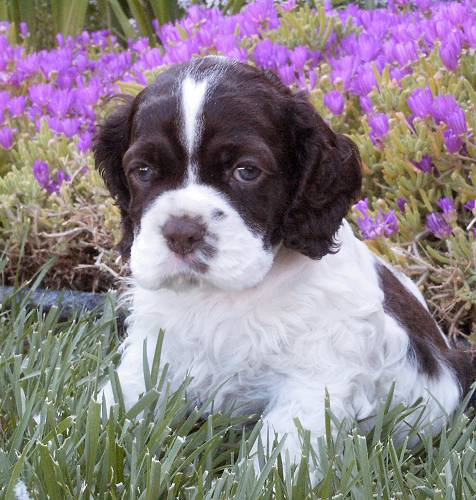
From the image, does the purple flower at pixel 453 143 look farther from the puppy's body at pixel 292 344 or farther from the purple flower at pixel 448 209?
the puppy's body at pixel 292 344

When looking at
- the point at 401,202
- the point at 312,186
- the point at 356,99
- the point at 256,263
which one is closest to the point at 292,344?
the point at 256,263

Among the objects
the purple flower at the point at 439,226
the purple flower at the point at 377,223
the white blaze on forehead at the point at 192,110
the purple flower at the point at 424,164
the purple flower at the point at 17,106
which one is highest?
the white blaze on forehead at the point at 192,110

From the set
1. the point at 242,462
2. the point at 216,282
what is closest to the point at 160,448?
the point at 242,462

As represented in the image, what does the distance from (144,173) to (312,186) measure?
20.1 inches

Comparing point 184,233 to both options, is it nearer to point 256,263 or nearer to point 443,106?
point 256,263

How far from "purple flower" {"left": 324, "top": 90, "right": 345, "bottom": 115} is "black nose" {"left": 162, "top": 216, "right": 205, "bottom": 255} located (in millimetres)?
1844

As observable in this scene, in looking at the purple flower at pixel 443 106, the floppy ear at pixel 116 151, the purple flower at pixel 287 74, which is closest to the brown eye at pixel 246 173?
the floppy ear at pixel 116 151

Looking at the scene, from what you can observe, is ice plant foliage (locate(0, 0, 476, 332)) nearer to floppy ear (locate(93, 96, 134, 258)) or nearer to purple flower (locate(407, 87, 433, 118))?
purple flower (locate(407, 87, 433, 118))

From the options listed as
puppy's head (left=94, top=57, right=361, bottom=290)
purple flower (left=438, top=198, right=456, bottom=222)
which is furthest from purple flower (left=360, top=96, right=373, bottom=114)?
puppy's head (left=94, top=57, right=361, bottom=290)

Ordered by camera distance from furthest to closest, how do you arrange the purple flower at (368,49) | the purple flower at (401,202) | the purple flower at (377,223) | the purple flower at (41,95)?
the purple flower at (41,95) → the purple flower at (368,49) → the purple flower at (401,202) → the purple flower at (377,223)

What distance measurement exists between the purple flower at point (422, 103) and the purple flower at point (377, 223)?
42 cm

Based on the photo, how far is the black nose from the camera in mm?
2645

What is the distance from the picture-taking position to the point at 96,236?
176 inches

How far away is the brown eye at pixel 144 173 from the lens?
282 centimetres
